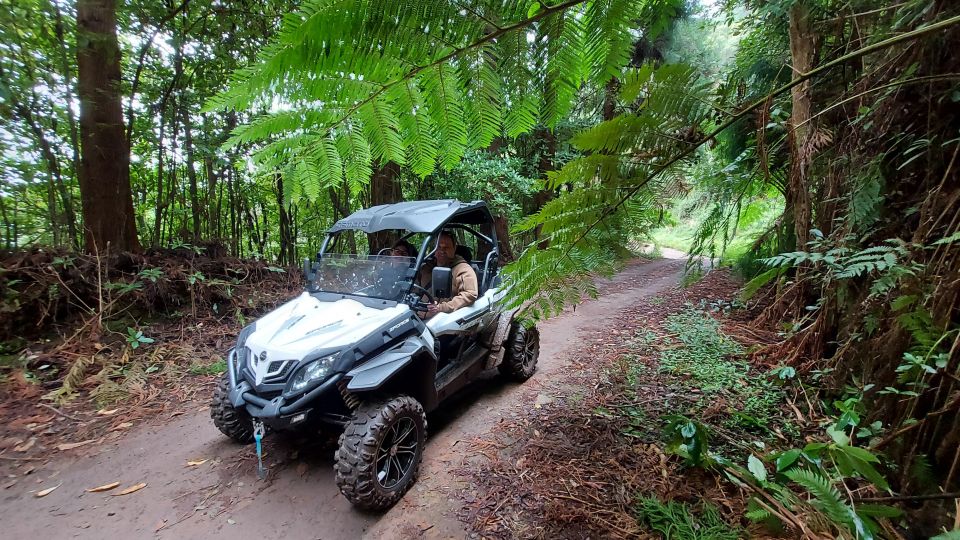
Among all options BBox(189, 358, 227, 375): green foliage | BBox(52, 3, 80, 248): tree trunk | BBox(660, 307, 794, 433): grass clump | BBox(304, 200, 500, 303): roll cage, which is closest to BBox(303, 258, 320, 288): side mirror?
BBox(304, 200, 500, 303): roll cage

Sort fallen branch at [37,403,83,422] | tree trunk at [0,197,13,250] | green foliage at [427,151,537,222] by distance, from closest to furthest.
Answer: fallen branch at [37,403,83,422] → tree trunk at [0,197,13,250] → green foliage at [427,151,537,222]

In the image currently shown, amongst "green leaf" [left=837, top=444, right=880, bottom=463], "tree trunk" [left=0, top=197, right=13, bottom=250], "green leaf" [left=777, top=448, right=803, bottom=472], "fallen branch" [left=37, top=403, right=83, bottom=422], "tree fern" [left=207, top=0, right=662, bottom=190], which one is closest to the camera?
"tree fern" [left=207, top=0, right=662, bottom=190]

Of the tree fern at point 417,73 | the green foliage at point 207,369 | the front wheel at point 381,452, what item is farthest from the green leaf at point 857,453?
the green foliage at point 207,369

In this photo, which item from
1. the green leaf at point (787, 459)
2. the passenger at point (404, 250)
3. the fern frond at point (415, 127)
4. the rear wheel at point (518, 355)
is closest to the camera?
the fern frond at point (415, 127)

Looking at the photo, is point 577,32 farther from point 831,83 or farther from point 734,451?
point 831,83

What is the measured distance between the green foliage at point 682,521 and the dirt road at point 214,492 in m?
1.06

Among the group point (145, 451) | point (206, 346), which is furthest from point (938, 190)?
point (206, 346)

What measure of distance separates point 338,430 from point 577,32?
3322 millimetres

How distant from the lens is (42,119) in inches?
185

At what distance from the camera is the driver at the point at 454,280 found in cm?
328

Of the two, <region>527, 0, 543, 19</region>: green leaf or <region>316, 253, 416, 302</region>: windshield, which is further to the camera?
<region>316, 253, 416, 302</region>: windshield

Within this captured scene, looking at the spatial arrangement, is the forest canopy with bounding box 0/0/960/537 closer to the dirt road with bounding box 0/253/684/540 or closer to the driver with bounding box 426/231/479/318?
the driver with bounding box 426/231/479/318

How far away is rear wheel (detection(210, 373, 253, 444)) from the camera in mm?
2932

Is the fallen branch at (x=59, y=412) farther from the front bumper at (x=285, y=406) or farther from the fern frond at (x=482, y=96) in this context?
the fern frond at (x=482, y=96)
